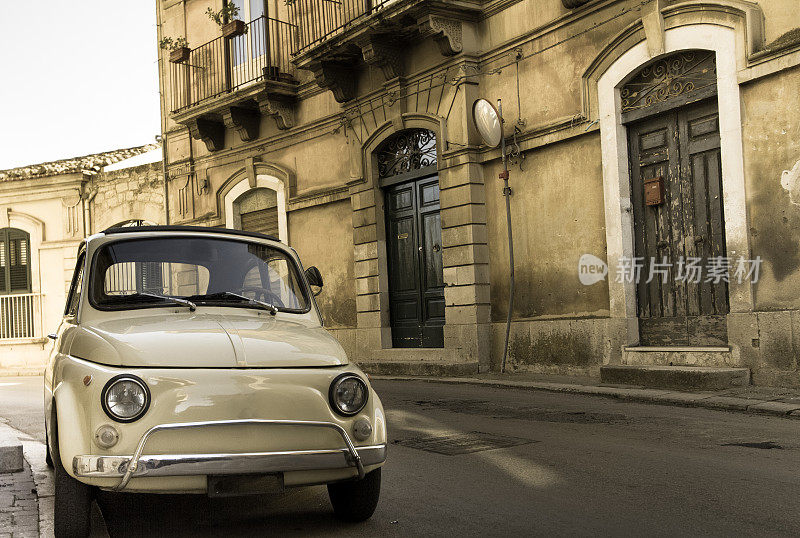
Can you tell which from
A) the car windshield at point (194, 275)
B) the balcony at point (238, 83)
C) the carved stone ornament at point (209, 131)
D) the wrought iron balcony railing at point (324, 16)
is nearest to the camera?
the car windshield at point (194, 275)

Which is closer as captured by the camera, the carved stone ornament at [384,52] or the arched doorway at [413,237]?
the carved stone ornament at [384,52]

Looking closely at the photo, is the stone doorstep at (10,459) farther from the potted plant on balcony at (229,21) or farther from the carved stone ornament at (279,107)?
the potted plant on balcony at (229,21)

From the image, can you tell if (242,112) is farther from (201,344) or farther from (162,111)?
(201,344)

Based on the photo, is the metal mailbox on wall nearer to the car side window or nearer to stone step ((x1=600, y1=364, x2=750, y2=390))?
stone step ((x1=600, y1=364, x2=750, y2=390))

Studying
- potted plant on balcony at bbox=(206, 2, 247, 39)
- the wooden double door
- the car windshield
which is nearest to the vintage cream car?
the car windshield

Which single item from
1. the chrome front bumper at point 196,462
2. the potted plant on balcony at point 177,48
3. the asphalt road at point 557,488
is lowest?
the asphalt road at point 557,488

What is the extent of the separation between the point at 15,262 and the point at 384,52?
16.8 m

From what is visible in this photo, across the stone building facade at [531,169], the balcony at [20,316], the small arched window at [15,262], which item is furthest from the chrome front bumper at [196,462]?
the small arched window at [15,262]

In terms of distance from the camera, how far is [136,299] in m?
4.85

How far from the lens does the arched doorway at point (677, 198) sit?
1031 cm

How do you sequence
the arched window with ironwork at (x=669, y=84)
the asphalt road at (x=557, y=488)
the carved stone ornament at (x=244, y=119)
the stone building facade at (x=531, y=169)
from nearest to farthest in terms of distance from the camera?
the asphalt road at (x=557, y=488), the stone building facade at (x=531, y=169), the arched window with ironwork at (x=669, y=84), the carved stone ornament at (x=244, y=119)

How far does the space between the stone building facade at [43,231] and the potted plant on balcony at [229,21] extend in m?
7.08

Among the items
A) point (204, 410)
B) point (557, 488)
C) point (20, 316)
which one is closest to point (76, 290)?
point (204, 410)

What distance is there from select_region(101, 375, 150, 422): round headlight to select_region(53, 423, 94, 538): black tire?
0.44 meters
